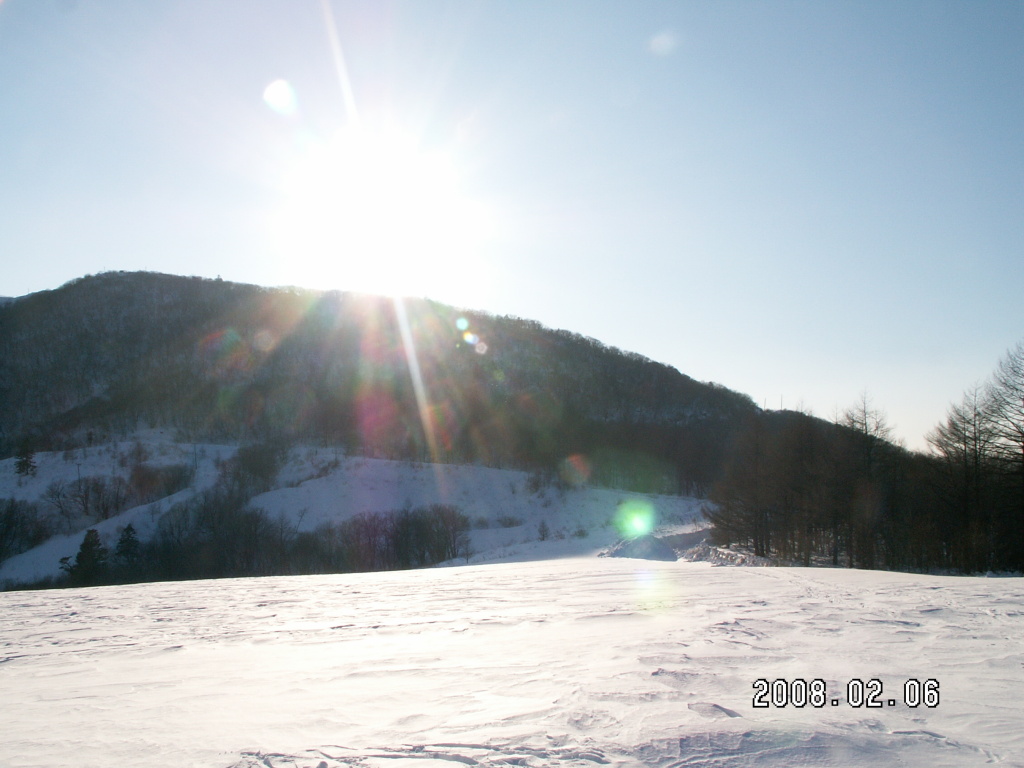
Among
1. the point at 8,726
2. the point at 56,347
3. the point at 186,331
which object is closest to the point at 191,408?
the point at 186,331

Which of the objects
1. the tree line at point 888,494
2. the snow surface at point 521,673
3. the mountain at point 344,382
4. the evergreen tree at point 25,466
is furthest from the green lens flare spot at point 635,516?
the evergreen tree at point 25,466

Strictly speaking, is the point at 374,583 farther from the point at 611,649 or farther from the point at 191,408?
the point at 191,408

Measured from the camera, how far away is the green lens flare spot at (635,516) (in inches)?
2149

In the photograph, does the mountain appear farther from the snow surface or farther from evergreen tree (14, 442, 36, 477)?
the snow surface

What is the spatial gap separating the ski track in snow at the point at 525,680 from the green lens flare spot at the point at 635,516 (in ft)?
152

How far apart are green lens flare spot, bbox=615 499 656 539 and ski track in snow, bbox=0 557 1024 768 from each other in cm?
4639

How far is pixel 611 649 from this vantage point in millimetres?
5488

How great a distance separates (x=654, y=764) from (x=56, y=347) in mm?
140966

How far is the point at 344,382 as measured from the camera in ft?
355

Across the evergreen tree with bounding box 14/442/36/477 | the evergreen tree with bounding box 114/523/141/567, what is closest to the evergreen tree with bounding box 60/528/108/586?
the evergreen tree with bounding box 114/523/141/567

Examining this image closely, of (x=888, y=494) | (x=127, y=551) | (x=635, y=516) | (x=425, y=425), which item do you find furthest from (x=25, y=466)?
(x=888, y=494)

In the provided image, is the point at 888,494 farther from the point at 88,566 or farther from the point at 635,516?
the point at 88,566

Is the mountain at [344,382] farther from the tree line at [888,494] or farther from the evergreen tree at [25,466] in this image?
the tree line at [888,494]

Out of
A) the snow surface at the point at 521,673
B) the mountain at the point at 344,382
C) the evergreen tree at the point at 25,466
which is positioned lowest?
the snow surface at the point at 521,673
